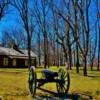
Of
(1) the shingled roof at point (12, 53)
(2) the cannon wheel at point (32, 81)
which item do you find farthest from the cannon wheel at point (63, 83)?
(1) the shingled roof at point (12, 53)

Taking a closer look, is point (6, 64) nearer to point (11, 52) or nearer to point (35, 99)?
point (11, 52)

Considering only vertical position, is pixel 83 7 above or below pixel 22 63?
→ above

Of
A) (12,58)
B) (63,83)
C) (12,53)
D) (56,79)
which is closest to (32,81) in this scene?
(56,79)

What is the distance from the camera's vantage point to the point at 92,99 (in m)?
15.8

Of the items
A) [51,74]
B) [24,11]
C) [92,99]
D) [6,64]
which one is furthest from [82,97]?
[6,64]

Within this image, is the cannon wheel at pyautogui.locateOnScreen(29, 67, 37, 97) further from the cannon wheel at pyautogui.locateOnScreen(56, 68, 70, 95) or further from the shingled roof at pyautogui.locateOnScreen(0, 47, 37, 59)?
the shingled roof at pyautogui.locateOnScreen(0, 47, 37, 59)

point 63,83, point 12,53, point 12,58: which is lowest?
Answer: point 63,83

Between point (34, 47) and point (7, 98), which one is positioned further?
point (34, 47)

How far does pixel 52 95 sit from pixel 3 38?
252ft

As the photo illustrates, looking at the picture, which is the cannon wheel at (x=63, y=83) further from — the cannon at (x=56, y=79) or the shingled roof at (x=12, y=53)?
the shingled roof at (x=12, y=53)

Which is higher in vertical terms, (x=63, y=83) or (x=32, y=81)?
(x=32, y=81)

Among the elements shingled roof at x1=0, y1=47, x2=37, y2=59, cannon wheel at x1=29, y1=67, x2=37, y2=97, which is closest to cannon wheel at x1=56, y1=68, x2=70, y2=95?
cannon wheel at x1=29, y1=67, x2=37, y2=97

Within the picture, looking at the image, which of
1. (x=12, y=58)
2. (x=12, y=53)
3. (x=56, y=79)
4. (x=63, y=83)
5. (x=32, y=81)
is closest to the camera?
(x=32, y=81)

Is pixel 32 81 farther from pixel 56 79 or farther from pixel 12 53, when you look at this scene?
pixel 12 53
